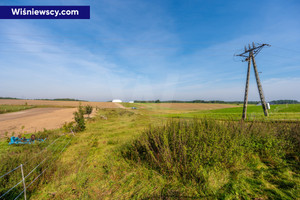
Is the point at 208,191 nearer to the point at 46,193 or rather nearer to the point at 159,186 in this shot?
the point at 159,186

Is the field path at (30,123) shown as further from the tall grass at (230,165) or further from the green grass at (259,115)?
the green grass at (259,115)

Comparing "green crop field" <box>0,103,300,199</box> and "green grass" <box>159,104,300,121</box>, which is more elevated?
"green grass" <box>159,104,300,121</box>

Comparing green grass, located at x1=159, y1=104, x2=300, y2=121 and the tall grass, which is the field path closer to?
the tall grass

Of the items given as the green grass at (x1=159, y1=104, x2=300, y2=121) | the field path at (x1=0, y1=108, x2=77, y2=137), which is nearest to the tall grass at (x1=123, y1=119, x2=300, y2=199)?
the green grass at (x1=159, y1=104, x2=300, y2=121)

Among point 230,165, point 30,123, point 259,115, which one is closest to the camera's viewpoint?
point 230,165

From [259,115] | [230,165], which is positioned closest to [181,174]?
[230,165]

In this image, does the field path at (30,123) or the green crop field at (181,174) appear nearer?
the green crop field at (181,174)

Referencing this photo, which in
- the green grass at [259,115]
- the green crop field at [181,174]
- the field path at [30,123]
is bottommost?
the field path at [30,123]

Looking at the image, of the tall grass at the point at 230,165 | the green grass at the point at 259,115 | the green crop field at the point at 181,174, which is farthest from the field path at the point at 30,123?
the green grass at the point at 259,115

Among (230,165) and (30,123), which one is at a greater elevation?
(230,165)

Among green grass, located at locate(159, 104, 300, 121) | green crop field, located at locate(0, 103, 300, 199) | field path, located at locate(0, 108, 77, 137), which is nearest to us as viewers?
green crop field, located at locate(0, 103, 300, 199)

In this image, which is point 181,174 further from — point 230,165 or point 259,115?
point 259,115

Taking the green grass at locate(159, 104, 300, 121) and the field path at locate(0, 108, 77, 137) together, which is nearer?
the green grass at locate(159, 104, 300, 121)

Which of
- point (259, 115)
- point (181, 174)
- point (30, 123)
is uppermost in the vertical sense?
point (259, 115)
